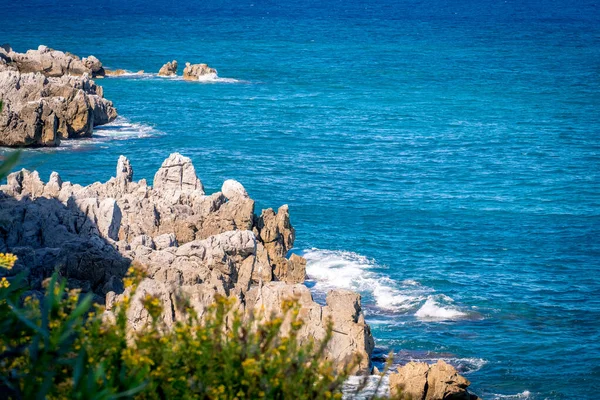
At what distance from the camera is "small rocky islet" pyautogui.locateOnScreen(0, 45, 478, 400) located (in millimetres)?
33531

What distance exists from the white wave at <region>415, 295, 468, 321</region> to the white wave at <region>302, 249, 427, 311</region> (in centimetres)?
61

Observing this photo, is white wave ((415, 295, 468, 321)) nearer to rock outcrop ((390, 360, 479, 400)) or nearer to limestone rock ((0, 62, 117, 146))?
rock outcrop ((390, 360, 479, 400))

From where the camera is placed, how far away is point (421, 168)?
7875 cm

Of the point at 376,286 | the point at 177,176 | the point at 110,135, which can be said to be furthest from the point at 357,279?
the point at 110,135

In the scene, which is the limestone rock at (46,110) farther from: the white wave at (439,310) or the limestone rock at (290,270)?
the white wave at (439,310)

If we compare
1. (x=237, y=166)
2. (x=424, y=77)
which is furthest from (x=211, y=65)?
(x=237, y=166)

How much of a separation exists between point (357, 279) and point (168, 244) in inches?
474

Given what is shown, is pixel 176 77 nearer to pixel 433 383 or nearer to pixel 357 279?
pixel 357 279

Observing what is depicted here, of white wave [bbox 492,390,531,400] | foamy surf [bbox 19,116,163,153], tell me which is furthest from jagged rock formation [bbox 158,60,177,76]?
white wave [bbox 492,390,531,400]

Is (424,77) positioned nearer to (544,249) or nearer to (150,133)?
(150,133)

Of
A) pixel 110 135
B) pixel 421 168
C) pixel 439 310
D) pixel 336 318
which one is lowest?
pixel 439 310

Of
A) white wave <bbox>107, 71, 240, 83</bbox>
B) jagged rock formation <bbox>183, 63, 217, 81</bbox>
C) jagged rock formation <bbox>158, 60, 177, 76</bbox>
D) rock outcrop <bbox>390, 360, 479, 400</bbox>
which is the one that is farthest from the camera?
jagged rock formation <bbox>158, 60, 177, 76</bbox>

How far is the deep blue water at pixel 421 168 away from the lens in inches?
1766

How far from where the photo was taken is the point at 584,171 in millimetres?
78750
